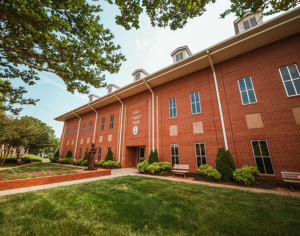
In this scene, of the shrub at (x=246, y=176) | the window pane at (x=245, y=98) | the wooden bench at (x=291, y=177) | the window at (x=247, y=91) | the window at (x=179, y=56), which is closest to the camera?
the wooden bench at (x=291, y=177)

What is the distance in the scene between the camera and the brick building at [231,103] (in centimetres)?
829

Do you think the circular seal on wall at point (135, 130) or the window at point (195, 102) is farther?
the circular seal on wall at point (135, 130)

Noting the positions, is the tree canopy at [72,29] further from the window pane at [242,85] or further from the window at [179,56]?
the window at [179,56]

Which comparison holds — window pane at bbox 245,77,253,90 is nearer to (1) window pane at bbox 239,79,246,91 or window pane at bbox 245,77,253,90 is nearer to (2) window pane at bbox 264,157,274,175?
(1) window pane at bbox 239,79,246,91

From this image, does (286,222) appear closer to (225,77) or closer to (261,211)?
(261,211)

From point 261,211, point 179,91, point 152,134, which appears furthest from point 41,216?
point 179,91

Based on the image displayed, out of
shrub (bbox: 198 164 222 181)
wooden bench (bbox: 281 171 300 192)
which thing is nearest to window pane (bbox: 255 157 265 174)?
wooden bench (bbox: 281 171 300 192)

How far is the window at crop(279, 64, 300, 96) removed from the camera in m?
8.31

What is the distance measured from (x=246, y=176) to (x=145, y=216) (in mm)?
6864

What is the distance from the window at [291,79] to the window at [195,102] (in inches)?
226

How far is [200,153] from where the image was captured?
10.9 meters

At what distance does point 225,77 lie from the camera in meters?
11.1

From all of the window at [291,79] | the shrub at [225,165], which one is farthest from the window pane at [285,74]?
the shrub at [225,165]

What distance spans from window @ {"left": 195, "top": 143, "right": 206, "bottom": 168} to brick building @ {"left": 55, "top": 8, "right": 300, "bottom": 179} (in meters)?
0.08
